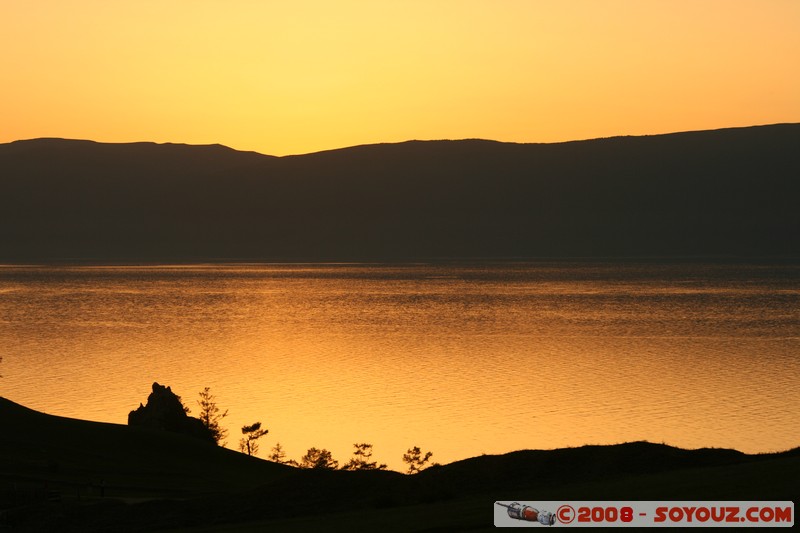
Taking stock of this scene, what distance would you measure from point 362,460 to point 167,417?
37.3 feet

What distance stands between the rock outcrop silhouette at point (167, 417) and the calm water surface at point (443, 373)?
6.12m

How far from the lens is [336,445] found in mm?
66875

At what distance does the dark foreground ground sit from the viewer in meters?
26.9

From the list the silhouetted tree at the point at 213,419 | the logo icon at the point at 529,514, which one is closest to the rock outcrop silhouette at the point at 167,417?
the silhouetted tree at the point at 213,419

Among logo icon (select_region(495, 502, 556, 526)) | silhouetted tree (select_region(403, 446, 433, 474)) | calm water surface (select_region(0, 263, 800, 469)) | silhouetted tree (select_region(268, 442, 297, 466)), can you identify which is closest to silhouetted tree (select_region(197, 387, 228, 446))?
calm water surface (select_region(0, 263, 800, 469))

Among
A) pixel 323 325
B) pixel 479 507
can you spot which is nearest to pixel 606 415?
pixel 479 507

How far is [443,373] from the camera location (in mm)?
97812

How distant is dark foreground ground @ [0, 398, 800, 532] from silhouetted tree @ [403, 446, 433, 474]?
9.56 m

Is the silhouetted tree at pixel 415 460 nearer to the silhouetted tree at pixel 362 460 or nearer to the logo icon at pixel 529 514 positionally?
the silhouetted tree at pixel 362 460

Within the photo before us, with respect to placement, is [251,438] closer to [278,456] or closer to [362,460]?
[278,456]

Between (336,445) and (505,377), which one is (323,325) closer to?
(505,377)

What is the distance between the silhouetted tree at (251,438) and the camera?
214 ft

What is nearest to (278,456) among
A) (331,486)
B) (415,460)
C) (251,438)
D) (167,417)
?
(251,438)

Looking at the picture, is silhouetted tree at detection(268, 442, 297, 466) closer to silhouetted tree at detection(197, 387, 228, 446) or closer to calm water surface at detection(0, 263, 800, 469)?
calm water surface at detection(0, 263, 800, 469)
